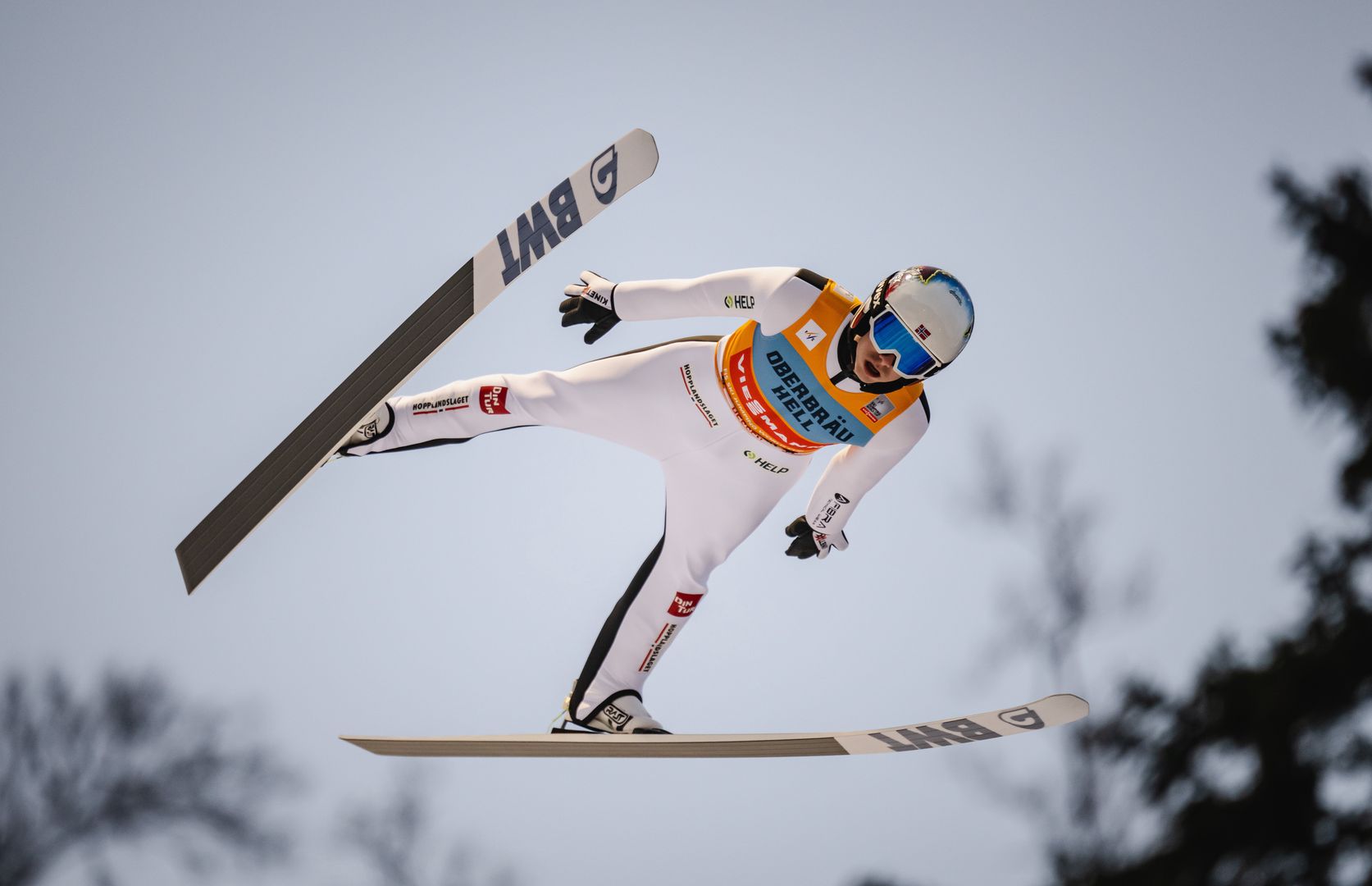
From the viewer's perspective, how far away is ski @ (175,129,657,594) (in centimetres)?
349

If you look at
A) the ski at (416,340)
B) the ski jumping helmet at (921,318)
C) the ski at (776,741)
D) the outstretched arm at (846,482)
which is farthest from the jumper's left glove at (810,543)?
the ski at (416,340)

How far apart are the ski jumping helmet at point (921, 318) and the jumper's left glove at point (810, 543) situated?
2.51 ft

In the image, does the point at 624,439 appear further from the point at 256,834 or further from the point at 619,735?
the point at 256,834

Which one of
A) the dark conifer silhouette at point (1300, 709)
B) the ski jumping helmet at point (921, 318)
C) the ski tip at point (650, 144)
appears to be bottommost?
the dark conifer silhouette at point (1300, 709)

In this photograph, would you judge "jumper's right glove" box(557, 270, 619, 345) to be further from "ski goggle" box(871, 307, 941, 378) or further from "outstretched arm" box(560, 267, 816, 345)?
"ski goggle" box(871, 307, 941, 378)

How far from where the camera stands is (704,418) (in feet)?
12.9

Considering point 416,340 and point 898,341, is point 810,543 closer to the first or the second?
point 898,341

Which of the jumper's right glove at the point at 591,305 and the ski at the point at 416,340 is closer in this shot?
the ski at the point at 416,340

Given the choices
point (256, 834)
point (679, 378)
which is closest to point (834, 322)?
point (679, 378)

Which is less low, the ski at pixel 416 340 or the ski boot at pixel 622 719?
the ski at pixel 416 340

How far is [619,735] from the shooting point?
4.00 meters

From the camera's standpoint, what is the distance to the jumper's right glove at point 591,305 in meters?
3.92

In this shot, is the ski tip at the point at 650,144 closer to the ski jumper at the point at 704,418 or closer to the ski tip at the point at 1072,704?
the ski jumper at the point at 704,418

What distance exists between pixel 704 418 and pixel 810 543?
59 cm
